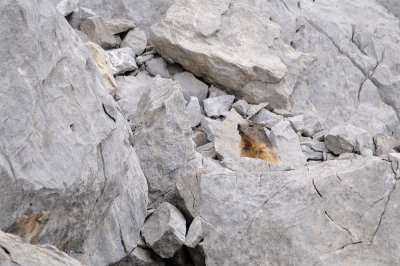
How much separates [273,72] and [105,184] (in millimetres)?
5733

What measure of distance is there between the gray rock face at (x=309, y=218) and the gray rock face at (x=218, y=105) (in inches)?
159

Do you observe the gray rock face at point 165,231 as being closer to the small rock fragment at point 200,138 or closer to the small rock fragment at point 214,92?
the small rock fragment at point 200,138

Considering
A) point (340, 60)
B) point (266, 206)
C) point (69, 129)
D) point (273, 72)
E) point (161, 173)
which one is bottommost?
point (340, 60)

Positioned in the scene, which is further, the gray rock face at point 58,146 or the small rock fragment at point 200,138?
the small rock fragment at point 200,138

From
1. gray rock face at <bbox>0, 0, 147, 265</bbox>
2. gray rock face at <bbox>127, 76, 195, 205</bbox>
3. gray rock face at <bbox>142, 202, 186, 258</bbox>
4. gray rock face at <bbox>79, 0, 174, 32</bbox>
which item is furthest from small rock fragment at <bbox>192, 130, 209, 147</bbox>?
gray rock face at <bbox>79, 0, 174, 32</bbox>

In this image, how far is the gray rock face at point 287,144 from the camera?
8.69 meters

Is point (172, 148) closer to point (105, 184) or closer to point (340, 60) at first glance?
point (105, 184)

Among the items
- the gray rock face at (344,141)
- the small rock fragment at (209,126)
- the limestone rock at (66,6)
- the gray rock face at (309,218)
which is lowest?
the gray rock face at (344,141)

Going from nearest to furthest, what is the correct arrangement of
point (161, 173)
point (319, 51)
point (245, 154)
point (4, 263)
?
point (4, 263), point (161, 173), point (245, 154), point (319, 51)

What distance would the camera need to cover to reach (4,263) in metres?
2.83

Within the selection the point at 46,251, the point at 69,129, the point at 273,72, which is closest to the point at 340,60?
the point at 273,72

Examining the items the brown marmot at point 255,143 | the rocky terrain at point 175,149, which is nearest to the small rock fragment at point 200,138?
the rocky terrain at point 175,149

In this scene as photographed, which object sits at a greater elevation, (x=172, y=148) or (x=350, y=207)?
(x=350, y=207)

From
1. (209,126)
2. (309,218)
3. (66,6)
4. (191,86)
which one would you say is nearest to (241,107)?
(191,86)
